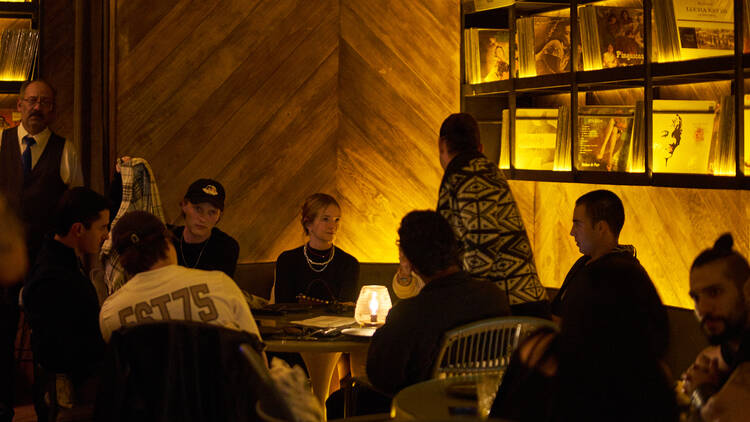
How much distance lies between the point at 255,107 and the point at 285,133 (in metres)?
0.23

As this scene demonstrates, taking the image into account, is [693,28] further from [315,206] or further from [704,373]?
[704,373]

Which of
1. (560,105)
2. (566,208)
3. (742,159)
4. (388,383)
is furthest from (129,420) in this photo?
(560,105)

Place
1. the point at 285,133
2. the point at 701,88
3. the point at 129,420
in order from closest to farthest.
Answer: the point at 129,420, the point at 701,88, the point at 285,133

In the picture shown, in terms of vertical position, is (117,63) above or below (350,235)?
above

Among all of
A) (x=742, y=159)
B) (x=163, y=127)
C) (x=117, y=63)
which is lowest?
(x=742, y=159)

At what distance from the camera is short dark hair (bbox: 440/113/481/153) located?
338 centimetres

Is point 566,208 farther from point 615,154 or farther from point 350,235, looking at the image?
point 350,235

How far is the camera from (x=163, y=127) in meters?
4.87

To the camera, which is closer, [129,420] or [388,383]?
[129,420]

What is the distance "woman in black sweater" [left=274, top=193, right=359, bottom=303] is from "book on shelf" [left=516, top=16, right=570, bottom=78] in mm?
1538

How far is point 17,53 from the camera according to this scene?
495 centimetres

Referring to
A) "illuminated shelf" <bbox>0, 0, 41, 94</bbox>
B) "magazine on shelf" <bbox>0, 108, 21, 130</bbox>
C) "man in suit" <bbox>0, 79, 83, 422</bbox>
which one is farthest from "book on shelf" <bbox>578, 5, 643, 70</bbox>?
Answer: "magazine on shelf" <bbox>0, 108, 21, 130</bbox>

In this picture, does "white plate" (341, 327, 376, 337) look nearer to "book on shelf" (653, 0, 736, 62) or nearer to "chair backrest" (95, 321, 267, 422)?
"chair backrest" (95, 321, 267, 422)

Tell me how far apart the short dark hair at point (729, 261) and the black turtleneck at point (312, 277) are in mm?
2254
